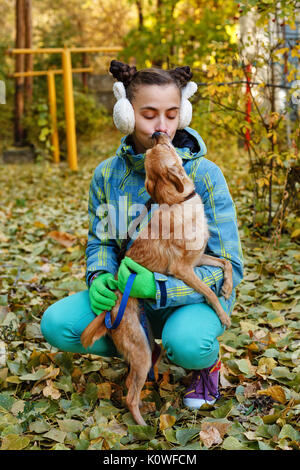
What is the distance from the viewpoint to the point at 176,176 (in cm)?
211

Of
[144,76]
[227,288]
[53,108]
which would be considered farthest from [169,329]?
[53,108]

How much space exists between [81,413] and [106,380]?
0.38 m

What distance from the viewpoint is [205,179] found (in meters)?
2.45

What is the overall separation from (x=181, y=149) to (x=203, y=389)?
1.25 meters

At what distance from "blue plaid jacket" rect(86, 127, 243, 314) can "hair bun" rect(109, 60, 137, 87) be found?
0.32 m

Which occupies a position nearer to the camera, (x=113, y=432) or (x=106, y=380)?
(x=113, y=432)

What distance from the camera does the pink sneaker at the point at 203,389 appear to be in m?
2.47

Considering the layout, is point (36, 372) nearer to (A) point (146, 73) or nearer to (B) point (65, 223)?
(A) point (146, 73)

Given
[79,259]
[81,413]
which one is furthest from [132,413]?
[79,259]

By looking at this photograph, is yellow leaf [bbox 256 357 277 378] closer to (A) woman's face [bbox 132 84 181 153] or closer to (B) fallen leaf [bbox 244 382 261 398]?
(B) fallen leaf [bbox 244 382 261 398]

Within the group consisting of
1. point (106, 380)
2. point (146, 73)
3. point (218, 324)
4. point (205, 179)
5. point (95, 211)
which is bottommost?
point (106, 380)

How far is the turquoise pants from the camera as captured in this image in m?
2.29

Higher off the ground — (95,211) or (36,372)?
(95,211)

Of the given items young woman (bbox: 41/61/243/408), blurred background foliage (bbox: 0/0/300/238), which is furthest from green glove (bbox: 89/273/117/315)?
blurred background foliage (bbox: 0/0/300/238)
